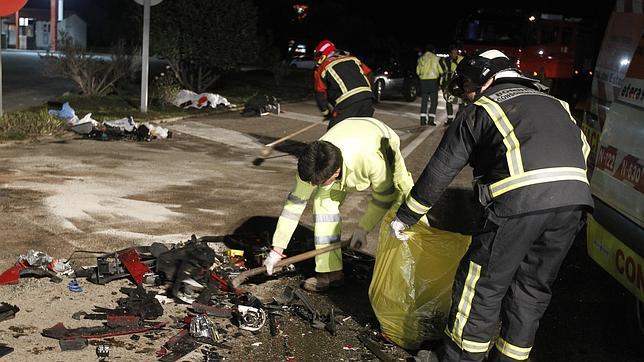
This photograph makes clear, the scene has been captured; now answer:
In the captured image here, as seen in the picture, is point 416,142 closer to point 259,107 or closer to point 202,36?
point 259,107

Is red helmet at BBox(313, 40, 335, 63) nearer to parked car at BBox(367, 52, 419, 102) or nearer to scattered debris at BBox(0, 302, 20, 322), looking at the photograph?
scattered debris at BBox(0, 302, 20, 322)

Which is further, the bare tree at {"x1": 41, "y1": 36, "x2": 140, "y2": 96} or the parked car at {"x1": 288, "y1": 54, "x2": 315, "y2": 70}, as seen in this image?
the parked car at {"x1": 288, "y1": 54, "x2": 315, "y2": 70}

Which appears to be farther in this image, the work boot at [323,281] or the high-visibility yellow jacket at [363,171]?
the work boot at [323,281]

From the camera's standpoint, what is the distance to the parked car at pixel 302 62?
95.8 feet

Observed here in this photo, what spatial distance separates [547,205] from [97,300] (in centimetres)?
283

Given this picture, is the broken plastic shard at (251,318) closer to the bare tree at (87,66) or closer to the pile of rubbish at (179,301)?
the pile of rubbish at (179,301)

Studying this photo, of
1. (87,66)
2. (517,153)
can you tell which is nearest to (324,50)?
(517,153)

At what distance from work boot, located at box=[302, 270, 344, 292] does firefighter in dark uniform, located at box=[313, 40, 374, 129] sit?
2911 millimetres

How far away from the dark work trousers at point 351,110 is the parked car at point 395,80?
1281 cm

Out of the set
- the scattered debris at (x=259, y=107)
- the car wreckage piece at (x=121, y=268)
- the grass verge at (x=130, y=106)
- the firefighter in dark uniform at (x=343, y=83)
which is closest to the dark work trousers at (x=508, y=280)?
the car wreckage piece at (x=121, y=268)

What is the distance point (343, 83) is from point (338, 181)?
3396 mm

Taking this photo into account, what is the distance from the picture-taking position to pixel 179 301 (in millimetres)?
4723

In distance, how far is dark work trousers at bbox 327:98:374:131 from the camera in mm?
7925

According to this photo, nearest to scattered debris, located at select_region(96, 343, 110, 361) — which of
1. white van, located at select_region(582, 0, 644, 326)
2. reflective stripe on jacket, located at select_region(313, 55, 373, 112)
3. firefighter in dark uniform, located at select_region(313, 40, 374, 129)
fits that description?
white van, located at select_region(582, 0, 644, 326)
